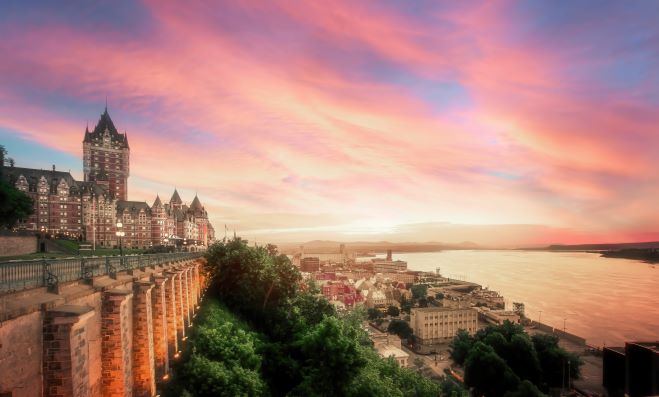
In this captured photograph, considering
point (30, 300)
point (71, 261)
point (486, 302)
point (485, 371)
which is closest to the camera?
point (30, 300)

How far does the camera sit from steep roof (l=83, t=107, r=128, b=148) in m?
108

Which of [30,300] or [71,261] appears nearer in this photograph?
[30,300]

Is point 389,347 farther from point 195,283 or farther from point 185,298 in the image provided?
point 185,298

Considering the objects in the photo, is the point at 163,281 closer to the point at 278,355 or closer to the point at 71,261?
the point at 71,261

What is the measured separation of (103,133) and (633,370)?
408ft

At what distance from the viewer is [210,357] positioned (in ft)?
60.7

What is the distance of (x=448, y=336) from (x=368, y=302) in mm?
37671

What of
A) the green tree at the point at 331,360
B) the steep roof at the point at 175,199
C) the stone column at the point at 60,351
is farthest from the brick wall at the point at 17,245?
the steep roof at the point at 175,199

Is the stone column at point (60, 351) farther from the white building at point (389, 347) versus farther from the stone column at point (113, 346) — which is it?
the white building at point (389, 347)

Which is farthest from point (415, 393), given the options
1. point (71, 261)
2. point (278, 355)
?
point (71, 261)

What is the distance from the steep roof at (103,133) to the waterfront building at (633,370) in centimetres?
11916

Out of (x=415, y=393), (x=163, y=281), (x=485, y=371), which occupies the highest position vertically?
(x=163, y=281)

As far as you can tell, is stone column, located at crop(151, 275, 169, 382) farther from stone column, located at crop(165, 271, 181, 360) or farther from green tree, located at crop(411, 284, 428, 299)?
green tree, located at crop(411, 284, 428, 299)

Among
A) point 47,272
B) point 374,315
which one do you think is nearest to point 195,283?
point 47,272
